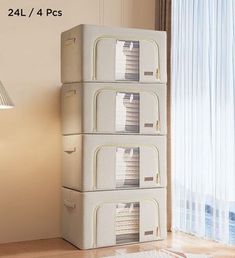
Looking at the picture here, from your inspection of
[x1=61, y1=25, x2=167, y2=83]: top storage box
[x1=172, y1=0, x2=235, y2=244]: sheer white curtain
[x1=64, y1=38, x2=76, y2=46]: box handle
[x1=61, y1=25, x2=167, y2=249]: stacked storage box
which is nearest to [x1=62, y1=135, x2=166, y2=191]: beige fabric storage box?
Result: [x1=61, y1=25, x2=167, y2=249]: stacked storage box

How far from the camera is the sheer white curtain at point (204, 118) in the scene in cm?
292

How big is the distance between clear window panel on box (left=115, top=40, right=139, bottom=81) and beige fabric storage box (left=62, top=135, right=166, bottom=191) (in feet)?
1.21

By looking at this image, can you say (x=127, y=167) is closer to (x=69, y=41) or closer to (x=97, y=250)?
(x=97, y=250)

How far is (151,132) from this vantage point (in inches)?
119

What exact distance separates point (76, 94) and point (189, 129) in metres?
0.81

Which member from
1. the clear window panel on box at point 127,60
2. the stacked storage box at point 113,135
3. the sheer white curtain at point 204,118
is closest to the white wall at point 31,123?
the stacked storage box at point 113,135

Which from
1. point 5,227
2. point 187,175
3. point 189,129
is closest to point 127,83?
point 189,129

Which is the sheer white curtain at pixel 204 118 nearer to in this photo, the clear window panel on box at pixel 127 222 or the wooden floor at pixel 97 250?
the wooden floor at pixel 97 250

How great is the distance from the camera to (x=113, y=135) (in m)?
2.94

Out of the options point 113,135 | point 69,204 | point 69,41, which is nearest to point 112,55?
point 69,41

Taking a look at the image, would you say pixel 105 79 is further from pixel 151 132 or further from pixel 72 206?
pixel 72 206

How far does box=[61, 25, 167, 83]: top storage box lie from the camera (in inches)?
113

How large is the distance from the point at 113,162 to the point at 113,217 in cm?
33

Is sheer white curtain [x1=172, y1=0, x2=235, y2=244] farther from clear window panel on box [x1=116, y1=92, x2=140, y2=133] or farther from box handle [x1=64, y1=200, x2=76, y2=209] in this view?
box handle [x1=64, y1=200, x2=76, y2=209]
